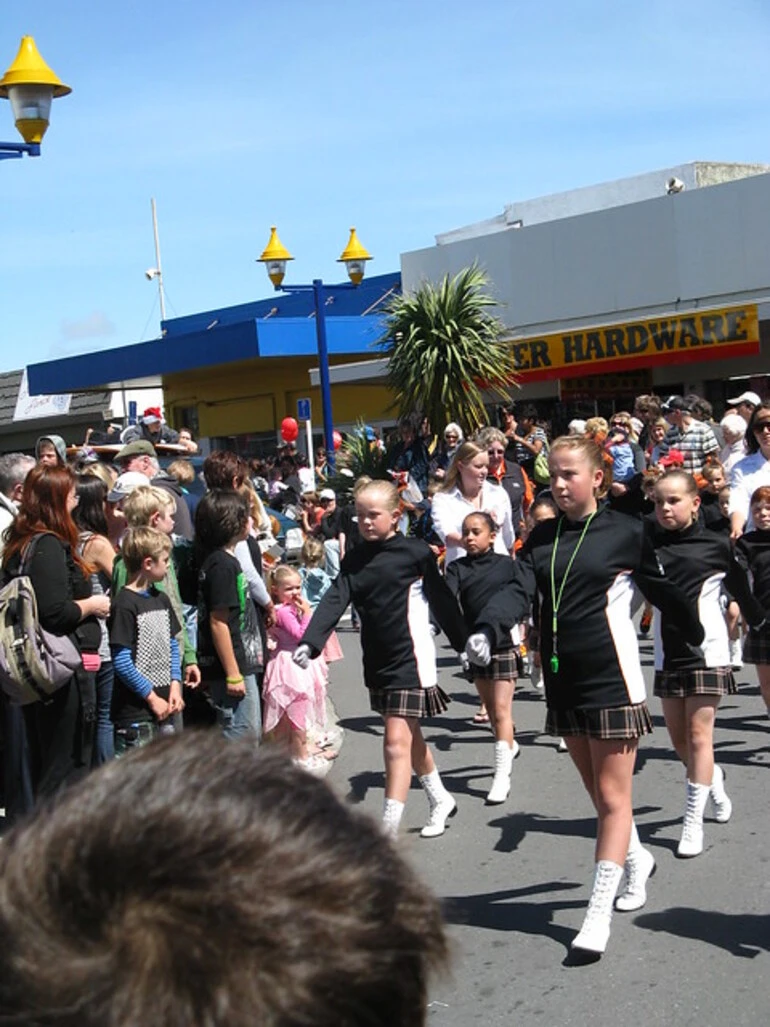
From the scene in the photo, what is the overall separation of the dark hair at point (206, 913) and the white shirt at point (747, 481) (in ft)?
27.5

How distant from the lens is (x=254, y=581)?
7.56 metres

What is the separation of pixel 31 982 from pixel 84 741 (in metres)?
5.48

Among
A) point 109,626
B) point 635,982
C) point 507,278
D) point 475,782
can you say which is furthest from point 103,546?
point 507,278

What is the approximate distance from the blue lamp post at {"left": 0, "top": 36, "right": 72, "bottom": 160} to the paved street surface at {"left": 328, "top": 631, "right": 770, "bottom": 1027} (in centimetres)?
503

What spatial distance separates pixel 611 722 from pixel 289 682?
3424mm

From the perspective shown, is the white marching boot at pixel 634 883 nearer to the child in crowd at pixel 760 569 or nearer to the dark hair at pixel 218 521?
the child in crowd at pixel 760 569

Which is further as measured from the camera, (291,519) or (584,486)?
(291,519)

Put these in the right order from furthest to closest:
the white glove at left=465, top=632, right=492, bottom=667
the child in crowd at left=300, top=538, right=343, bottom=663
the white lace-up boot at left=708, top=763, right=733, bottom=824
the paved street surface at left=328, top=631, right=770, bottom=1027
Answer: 1. the child in crowd at left=300, top=538, right=343, bottom=663
2. the white lace-up boot at left=708, top=763, right=733, bottom=824
3. the white glove at left=465, top=632, right=492, bottom=667
4. the paved street surface at left=328, top=631, right=770, bottom=1027

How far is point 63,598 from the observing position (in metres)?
6.13

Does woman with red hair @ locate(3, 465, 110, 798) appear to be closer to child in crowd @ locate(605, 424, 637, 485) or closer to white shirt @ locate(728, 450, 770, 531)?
white shirt @ locate(728, 450, 770, 531)

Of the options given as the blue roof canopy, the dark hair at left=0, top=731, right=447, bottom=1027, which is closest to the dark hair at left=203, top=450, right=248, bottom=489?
the dark hair at left=0, top=731, right=447, bottom=1027

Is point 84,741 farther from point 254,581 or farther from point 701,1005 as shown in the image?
point 701,1005

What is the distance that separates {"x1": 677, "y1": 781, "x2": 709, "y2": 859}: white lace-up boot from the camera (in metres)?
6.50

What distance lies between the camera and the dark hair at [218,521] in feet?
24.2
